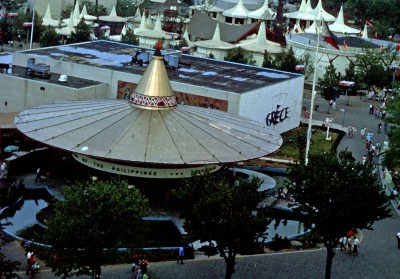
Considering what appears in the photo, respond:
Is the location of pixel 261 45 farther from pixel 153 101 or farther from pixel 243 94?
pixel 153 101

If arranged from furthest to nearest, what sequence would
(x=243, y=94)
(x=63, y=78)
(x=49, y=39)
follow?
(x=49, y=39), (x=63, y=78), (x=243, y=94)

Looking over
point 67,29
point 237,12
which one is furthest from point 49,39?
point 237,12

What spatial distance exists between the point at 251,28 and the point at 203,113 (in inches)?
2069

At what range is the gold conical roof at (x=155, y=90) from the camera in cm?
4534

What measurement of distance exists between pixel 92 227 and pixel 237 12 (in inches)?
3711

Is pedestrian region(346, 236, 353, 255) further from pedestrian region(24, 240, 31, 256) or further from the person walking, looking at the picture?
pedestrian region(24, 240, 31, 256)

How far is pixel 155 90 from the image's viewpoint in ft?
149

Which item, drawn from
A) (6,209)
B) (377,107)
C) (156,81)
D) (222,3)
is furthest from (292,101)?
(222,3)

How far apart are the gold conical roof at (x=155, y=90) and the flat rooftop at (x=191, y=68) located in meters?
10.9

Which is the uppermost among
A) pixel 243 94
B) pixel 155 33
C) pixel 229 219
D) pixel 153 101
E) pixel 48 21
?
pixel 155 33

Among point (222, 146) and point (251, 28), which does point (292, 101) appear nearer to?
point (222, 146)

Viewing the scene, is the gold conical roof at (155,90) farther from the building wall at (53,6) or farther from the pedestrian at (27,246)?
the building wall at (53,6)

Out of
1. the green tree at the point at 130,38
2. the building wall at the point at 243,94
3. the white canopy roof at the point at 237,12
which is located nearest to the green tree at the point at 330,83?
the building wall at the point at 243,94

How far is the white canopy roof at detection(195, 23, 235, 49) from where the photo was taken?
9106 cm
